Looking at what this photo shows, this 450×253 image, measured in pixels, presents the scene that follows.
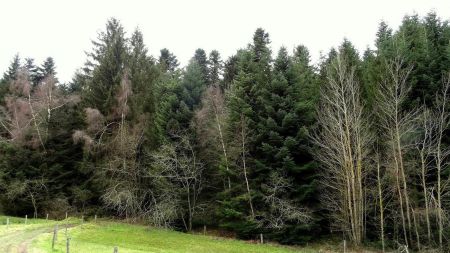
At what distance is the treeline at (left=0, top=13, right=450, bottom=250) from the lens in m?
31.3

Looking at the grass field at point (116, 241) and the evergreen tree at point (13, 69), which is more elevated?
the evergreen tree at point (13, 69)

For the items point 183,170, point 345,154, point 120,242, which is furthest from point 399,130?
point 120,242

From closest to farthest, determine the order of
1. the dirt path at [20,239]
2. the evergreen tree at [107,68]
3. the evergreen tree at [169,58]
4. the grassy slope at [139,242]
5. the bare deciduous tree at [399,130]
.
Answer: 1. the dirt path at [20,239]
2. the grassy slope at [139,242]
3. the bare deciduous tree at [399,130]
4. the evergreen tree at [107,68]
5. the evergreen tree at [169,58]

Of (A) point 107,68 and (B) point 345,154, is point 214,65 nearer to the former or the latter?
(A) point 107,68

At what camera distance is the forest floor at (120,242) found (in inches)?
964

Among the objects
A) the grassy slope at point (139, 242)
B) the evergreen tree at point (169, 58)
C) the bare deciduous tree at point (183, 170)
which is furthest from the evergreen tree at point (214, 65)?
the grassy slope at point (139, 242)

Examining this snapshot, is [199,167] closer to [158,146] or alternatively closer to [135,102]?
[158,146]

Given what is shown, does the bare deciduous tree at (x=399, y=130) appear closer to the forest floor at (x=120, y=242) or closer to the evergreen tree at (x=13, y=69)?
the forest floor at (x=120, y=242)

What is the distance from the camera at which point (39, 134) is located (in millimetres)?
48344

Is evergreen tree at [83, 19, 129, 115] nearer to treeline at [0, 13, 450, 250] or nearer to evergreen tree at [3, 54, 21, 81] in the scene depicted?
treeline at [0, 13, 450, 250]

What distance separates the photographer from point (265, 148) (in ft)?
111

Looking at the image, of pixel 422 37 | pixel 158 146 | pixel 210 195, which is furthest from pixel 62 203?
pixel 422 37

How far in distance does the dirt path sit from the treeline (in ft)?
25.4

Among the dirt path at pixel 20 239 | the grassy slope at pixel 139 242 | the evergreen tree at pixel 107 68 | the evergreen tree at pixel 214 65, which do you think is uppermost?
the evergreen tree at pixel 214 65
